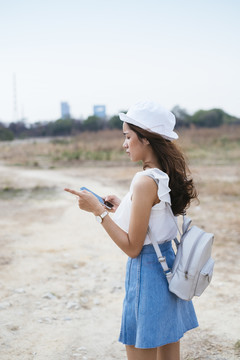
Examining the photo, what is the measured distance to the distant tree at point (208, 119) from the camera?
4088cm

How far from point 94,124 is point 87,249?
35.0 metres

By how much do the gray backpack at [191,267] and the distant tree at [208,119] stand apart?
3994cm

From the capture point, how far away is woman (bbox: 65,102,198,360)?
175 centimetres

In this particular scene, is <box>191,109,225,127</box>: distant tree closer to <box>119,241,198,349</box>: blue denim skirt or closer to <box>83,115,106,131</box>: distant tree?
<box>83,115,106,131</box>: distant tree

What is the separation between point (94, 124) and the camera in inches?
1567

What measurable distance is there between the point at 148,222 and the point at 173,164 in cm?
31

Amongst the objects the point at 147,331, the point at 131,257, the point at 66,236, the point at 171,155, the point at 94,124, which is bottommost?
the point at 94,124

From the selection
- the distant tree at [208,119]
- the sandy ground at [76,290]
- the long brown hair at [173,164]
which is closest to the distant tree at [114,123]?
the distant tree at [208,119]

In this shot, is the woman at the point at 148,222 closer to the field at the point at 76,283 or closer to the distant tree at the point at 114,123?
the field at the point at 76,283

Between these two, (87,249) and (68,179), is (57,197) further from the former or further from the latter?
(87,249)

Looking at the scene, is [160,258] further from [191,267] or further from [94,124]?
[94,124]

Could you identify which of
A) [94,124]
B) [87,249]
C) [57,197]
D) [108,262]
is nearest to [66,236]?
[87,249]

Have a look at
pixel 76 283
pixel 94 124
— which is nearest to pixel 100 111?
pixel 94 124

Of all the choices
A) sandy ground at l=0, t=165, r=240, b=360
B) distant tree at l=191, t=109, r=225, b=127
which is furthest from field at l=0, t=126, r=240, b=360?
distant tree at l=191, t=109, r=225, b=127
